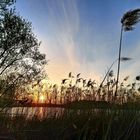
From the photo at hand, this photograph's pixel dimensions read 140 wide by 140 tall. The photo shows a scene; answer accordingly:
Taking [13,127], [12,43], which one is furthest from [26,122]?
[12,43]

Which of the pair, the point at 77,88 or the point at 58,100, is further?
the point at 77,88

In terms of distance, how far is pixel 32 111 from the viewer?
11.2 metres

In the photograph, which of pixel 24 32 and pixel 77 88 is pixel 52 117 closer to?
pixel 77 88

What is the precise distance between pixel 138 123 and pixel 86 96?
2.75 meters

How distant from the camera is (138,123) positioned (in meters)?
9.22

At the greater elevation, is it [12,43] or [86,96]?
[12,43]

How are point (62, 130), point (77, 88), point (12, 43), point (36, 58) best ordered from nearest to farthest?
1. point (62, 130)
2. point (77, 88)
3. point (12, 43)
4. point (36, 58)

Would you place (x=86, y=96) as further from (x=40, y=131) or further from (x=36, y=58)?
(x=36, y=58)

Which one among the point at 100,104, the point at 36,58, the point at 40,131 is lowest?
the point at 40,131

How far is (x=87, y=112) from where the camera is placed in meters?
9.30

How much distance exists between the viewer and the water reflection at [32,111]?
10388 mm

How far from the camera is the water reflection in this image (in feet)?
34.1

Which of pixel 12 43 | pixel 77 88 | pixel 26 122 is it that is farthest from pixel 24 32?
pixel 26 122

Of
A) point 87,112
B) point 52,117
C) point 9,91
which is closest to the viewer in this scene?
point 87,112
